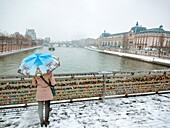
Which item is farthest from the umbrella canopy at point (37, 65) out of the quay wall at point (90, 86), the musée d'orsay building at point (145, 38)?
the musée d'orsay building at point (145, 38)

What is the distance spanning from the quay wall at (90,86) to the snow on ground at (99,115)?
24cm

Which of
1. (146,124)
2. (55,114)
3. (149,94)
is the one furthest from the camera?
(149,94)

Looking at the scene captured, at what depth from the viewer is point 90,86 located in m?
4.24

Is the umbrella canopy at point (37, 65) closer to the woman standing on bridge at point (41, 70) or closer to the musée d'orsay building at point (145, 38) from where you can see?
the woman standing on bridge at point (41, 70)

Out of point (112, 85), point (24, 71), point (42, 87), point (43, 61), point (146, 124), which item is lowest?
point (146, 124)

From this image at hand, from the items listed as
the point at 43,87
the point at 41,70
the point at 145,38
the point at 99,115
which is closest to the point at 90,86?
the point at 99,115

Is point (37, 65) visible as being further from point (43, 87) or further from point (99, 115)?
point (99, 115)

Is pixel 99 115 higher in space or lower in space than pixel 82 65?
higher

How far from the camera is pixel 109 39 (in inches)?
4601

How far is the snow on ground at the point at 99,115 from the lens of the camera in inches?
123

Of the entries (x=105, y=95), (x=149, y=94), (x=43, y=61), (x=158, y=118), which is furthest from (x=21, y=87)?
(x=149, y=94)

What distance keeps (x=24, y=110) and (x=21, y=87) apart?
62 centimetres

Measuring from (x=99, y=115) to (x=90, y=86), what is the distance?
3.18ft

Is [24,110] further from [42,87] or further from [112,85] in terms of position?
[112,85]
